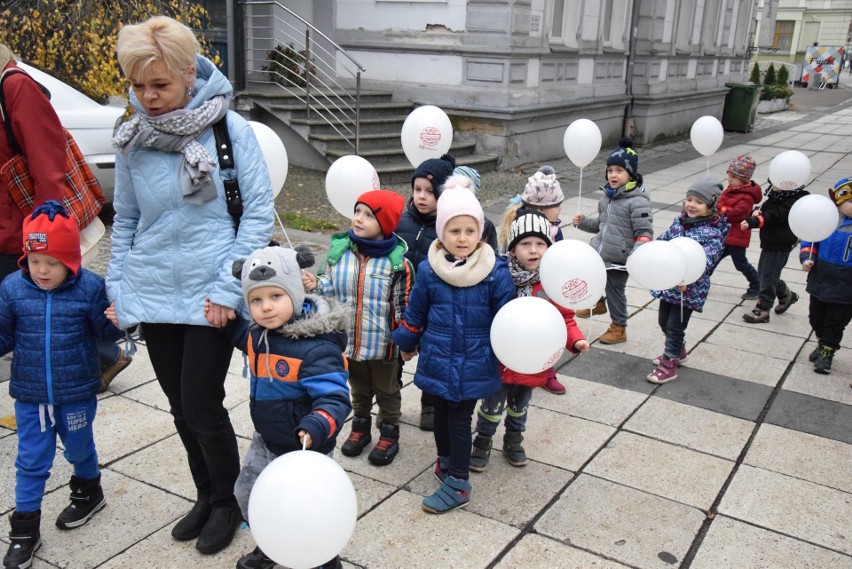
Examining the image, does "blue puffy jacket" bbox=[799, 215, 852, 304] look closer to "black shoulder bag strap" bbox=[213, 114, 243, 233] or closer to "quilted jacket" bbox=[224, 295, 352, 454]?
"quilted jacket" bbox=[224, 295, 352, 454]

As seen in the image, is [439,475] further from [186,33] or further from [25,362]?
[186,33]

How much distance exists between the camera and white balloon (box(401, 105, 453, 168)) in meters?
5.18

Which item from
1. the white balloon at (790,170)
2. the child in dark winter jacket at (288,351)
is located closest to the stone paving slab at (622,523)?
the child in dark winter jacket at (288,351)

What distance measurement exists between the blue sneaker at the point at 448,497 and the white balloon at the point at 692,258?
1967 mm

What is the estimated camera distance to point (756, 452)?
413 cm

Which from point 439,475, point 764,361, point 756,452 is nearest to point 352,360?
point 439,475

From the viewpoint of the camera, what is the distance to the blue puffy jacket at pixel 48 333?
3.03 meters

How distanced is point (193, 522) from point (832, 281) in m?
4.32

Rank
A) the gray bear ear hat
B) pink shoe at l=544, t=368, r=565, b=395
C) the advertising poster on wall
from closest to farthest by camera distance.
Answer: the gray bear ear hat, pink shoe at l=544, t=368, r=565, b=395, the advertising poster on wall

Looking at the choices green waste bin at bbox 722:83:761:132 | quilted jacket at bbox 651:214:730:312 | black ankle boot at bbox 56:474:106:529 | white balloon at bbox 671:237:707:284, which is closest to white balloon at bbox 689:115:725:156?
quilted jacket at bbox 651:214:730:312

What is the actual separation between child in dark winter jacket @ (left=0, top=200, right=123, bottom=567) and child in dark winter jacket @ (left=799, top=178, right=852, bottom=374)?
A: 4499 millimetres

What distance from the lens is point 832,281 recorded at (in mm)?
5168

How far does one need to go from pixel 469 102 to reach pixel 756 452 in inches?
354

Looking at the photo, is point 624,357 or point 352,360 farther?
point 624,357
